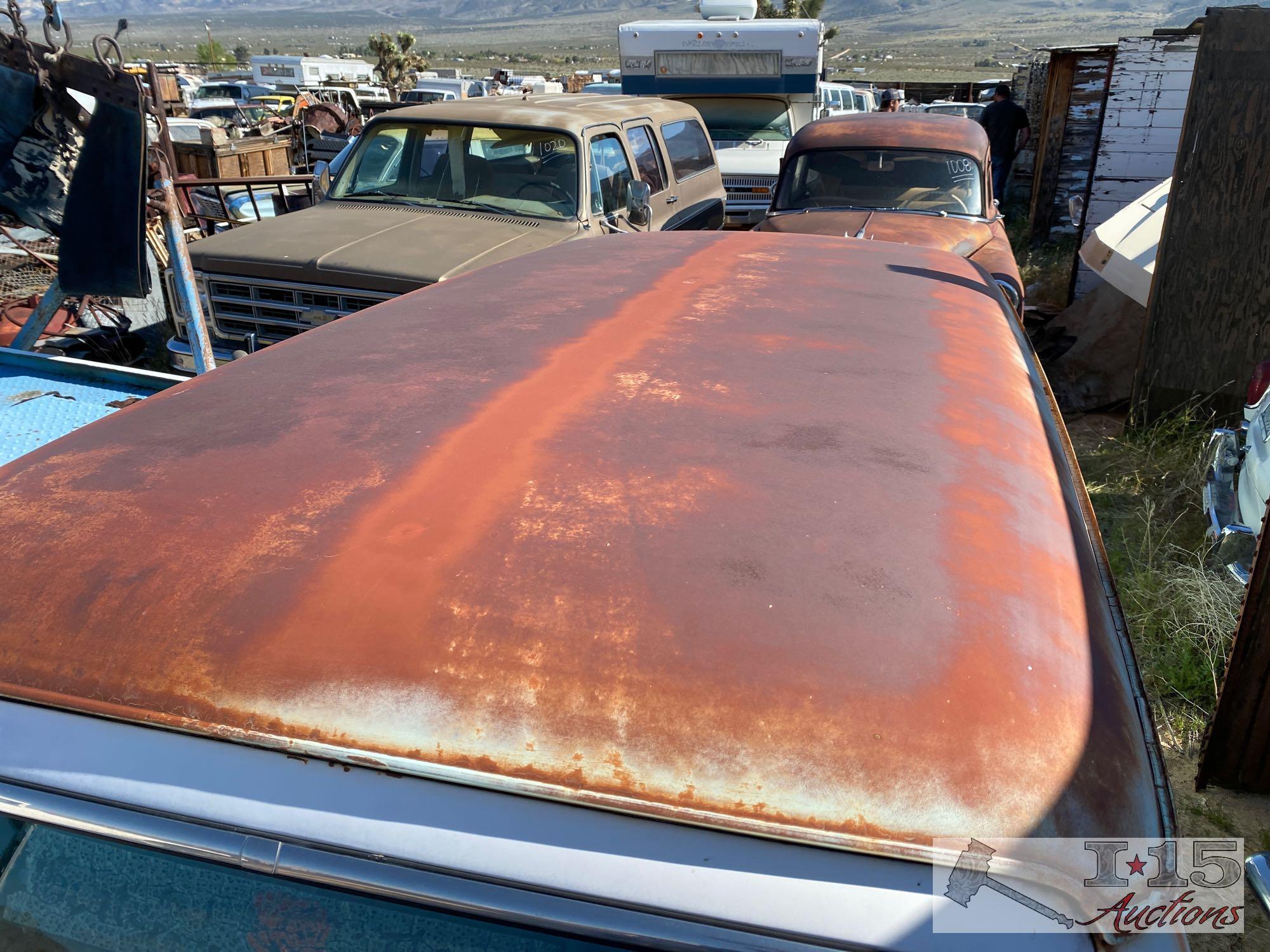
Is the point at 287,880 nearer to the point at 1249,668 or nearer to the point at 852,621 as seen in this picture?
the point at 852,621

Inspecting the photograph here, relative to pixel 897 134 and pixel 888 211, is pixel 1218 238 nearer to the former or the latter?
pixel 888 211

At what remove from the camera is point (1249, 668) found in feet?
6.99

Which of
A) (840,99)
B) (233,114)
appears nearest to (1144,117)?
(840,99)

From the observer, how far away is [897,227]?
236 inches

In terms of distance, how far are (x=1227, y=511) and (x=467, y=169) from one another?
4512mm

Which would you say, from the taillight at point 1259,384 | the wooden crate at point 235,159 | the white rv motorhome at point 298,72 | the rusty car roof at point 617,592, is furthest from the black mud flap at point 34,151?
the white rv motorhome at point 298,72

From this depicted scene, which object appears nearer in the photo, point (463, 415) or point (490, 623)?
point (490, 623)

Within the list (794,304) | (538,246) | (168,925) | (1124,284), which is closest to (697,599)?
(168,925)

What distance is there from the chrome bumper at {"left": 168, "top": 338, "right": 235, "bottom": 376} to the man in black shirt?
9.69 metres

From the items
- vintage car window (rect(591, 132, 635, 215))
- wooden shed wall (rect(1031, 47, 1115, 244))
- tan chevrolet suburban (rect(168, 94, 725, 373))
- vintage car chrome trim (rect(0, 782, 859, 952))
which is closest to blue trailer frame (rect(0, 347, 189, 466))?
tan chevrolet suburban (rect(168, 94, 725, 373))

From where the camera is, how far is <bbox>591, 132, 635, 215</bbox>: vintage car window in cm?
584

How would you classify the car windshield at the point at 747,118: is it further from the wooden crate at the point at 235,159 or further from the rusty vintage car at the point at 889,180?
the wooden crate at the point at 235,159

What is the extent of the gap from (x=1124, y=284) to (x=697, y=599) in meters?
5.61

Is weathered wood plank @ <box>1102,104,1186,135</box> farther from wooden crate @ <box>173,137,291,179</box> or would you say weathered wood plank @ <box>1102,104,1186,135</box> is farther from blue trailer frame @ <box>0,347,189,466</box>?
wooden crate @ <box>173,137,291,179</box>
